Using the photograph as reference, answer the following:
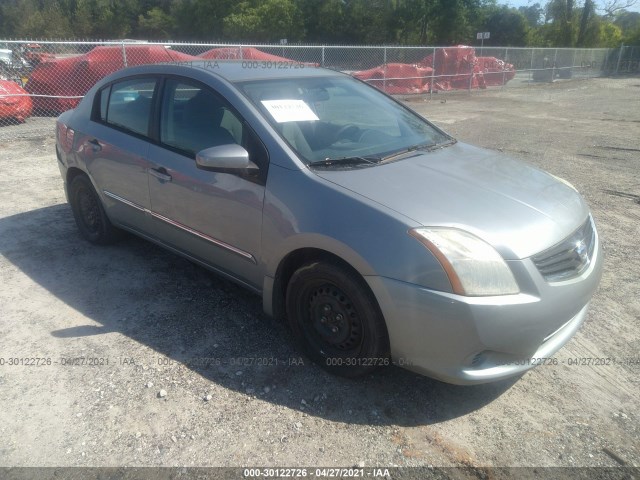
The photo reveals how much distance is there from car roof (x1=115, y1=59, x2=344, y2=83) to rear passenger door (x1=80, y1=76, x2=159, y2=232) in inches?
6.8

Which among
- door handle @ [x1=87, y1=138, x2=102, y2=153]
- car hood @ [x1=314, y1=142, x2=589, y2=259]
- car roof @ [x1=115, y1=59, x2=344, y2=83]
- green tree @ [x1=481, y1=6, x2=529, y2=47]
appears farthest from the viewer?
green tree @ [x1=481, y1=6, x2=529, y2=47]

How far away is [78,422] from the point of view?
106 inches

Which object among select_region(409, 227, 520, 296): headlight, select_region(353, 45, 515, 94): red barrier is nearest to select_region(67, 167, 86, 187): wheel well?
select_region(409, 227, 520, 296): headlight

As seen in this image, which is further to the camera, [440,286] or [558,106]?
[558,106]

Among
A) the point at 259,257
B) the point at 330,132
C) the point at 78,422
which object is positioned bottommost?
the point at 78,422

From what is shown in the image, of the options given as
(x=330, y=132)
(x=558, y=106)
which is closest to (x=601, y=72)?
(x=558, y=106)

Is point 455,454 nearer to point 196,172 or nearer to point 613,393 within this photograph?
point 613,393

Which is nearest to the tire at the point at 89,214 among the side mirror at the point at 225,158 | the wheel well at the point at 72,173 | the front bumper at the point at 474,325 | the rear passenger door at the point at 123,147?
the wheel well at the point at 72,173

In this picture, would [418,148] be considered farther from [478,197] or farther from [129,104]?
[129,104]

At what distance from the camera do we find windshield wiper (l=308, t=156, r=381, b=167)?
3047mm

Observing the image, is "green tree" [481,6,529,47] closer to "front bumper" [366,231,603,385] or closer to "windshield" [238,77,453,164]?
"windshield" [238,77,453,164]

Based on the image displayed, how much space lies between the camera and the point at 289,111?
11.0 feet

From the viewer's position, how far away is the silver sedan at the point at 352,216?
249 centimetres

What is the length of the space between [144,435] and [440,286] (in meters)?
1.66
